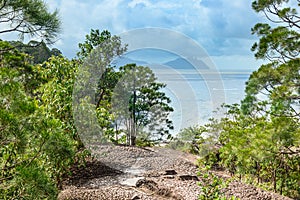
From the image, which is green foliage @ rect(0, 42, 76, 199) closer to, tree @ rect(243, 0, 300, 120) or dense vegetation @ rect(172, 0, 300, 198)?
dense vegetation @ rect(172, 0, 300, 198)

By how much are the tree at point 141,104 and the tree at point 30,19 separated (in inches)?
88.3

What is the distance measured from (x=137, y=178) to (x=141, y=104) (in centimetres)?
155

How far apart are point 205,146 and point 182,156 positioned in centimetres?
82

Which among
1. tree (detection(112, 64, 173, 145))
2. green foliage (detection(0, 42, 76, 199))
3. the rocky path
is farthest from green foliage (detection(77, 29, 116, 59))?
green foliage (detection(0, 42, 76, 199))

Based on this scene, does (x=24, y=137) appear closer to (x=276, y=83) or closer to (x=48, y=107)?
(x=48, y=107)

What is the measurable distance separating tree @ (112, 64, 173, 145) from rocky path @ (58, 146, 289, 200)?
43 cm

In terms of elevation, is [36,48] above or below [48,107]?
above

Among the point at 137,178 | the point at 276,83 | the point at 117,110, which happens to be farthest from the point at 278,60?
the point at 117,110

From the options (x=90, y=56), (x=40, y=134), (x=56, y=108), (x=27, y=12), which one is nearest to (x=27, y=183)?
(x=40, y=134)

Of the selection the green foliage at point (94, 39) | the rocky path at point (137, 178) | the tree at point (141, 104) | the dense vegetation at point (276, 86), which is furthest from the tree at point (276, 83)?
the green foliage at point (94, 39)

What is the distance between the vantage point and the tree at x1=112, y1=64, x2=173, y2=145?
16.1ft

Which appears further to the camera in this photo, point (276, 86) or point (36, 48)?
point (36, 48)

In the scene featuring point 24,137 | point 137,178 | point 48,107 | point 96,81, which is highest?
point 96,81

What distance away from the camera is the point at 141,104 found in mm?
5090
